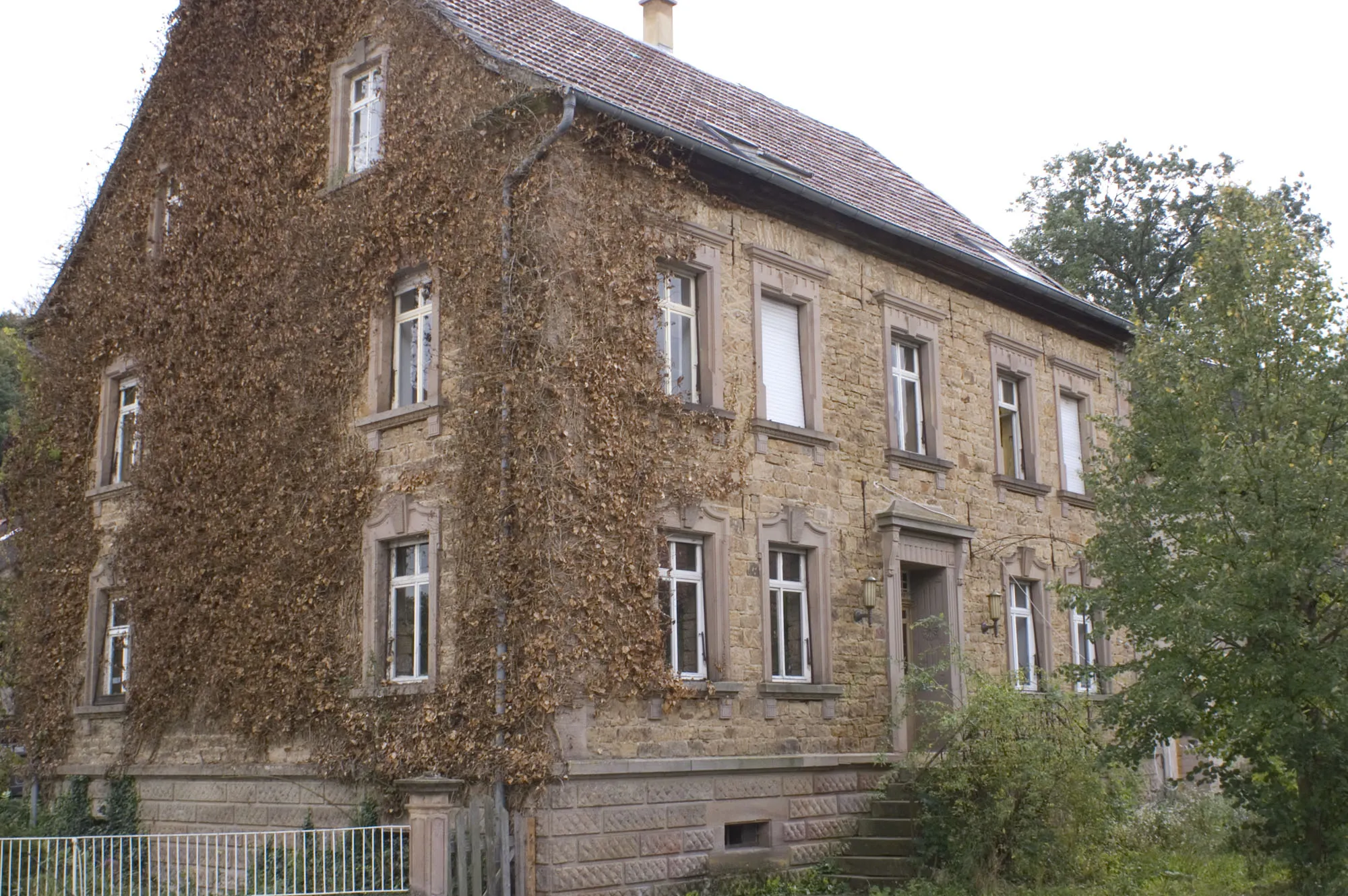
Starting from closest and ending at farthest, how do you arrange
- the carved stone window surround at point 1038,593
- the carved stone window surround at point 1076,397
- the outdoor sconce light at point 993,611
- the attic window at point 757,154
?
the attic window at point 757,154 < the outdoor sconce light at point 993,611 < the carved stone window surround at point 1038,593 < the carved stone window surround at point 1076,397

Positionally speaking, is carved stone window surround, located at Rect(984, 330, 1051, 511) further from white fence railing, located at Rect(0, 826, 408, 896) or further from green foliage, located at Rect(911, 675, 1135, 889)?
white fence railing, located at Rect(0, 826, 408, 896)

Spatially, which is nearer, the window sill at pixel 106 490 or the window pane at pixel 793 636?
the window pane at pixel 793 636

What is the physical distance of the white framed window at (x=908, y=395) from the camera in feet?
57.0

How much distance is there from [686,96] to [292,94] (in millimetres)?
5074

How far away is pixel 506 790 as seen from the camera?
40.1 ft

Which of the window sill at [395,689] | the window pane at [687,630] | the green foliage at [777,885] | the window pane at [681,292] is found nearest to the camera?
the window sill at [395,689]

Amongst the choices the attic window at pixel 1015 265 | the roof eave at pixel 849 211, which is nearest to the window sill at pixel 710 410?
the roof eave at pixel 849 211

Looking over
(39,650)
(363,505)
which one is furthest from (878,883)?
(39,650)

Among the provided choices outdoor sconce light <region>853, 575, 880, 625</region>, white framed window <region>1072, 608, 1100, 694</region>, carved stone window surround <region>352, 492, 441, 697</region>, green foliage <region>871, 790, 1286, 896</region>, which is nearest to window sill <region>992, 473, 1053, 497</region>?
white framed window <region>1072, 608, 1100, 694</region>

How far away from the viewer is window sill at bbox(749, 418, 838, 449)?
15086 mm

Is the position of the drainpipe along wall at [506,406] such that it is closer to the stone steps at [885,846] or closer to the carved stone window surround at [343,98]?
the carved stone window surround at [343,98]

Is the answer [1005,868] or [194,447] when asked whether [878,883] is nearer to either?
[1005,868]

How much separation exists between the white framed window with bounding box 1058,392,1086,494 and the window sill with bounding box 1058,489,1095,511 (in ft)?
0.32

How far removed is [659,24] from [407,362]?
32.2ft
